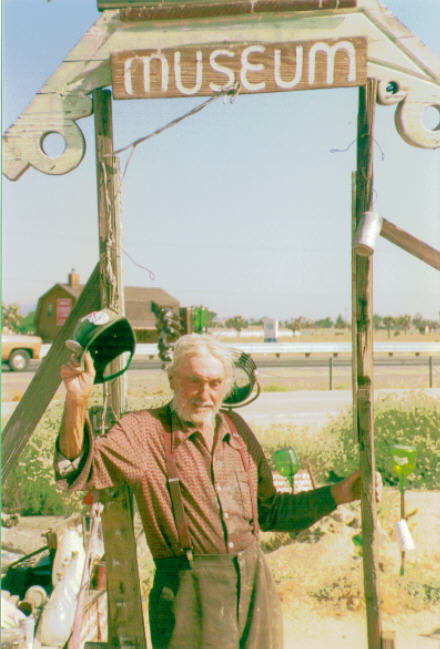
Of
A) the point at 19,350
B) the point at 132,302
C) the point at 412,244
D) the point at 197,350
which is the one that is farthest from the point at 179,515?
the point at 19,350

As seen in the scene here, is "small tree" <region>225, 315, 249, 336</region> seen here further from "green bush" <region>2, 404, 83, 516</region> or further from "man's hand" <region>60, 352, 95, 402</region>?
"green bush" <region>2, 404, 83, 516</region>

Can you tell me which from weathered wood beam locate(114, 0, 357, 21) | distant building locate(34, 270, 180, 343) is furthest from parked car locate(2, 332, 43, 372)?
weathered wood beam locate(114, 0, 357, 21)

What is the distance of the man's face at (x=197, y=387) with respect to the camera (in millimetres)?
2201

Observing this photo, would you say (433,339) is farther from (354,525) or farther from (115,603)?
(115,603)

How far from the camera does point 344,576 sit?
150 inches

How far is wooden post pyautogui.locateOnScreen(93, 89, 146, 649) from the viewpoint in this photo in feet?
8.00

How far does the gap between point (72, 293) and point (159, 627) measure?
4.62 ft

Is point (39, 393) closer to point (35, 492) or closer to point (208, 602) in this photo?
point (208, 602)

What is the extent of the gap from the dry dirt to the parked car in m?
11.6

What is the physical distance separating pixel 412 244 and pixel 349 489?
0.94m

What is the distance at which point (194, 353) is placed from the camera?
7.27 feet

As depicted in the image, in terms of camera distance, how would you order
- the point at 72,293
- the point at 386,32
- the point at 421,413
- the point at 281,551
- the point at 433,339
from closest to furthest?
the point at 386,32 < the point at 72,293 < the point at 433,339 < the point at 281,551 < the point at 421,413

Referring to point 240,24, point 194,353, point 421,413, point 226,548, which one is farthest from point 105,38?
point 421,413

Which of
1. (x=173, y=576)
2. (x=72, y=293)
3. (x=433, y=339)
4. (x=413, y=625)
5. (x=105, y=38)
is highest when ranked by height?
(x=105, y=38)
